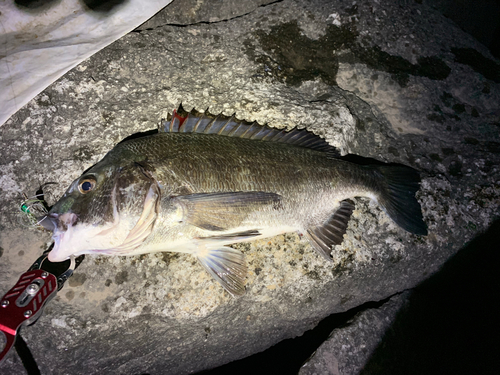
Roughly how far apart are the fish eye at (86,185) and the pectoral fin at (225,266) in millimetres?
924

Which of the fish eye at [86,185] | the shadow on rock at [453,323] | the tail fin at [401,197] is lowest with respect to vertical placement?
the shadow on rock at [453,323]

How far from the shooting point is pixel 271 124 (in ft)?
9.07

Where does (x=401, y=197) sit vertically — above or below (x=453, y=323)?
above

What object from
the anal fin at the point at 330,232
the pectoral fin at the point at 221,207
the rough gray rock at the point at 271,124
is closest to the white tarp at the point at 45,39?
the rough gray rock at the point at 271,124

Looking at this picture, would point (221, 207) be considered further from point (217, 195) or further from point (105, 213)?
point (105, 213)

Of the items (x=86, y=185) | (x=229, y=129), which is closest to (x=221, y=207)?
(x=229, y=129)

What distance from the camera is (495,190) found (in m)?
2.92

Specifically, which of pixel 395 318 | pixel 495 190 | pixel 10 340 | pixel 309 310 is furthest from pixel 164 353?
pixel 495 190

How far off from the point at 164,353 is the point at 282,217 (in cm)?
160

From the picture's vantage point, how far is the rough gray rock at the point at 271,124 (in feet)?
7.45

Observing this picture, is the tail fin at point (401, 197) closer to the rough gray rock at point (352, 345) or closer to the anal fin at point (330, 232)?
the anal fin at point (330, 232)

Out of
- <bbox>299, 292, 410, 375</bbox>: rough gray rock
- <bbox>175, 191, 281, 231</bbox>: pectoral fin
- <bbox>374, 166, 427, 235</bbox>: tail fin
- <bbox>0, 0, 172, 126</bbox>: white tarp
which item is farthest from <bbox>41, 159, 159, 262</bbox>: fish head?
<bbox>374, 166, 427, 235</bbox>: tail fin

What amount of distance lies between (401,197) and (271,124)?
1.43m

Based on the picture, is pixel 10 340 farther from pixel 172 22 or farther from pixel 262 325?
pixel 172 22
